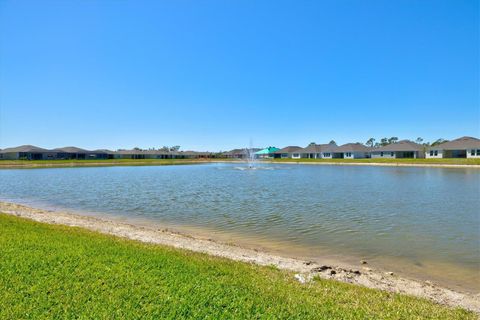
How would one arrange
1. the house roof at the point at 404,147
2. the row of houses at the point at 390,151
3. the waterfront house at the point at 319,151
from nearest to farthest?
the row of houses at the point at 390,151 < the house roof at the point at 404,147 < the waterfront house at the point at 319,151

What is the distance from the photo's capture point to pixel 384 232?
12.4m

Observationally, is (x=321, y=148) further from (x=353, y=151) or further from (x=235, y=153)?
(x=235, y=153)

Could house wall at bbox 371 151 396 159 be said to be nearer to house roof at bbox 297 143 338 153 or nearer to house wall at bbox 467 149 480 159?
house roof at bbox 297 143 338 153

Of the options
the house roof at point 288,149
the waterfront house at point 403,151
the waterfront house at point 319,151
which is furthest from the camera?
the house roof at point 288,149

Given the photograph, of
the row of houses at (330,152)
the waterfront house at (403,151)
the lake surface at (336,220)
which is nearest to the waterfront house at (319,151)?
the row of houses at (330,152)

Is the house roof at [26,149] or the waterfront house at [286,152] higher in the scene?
the house roof at [26,149]

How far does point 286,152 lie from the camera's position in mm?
117688

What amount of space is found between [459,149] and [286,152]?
5506 centimetres

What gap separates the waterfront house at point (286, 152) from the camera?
380 feet

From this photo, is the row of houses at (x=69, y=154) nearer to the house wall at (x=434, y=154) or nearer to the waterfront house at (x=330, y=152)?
the waterfront house at (x=330, y=152)

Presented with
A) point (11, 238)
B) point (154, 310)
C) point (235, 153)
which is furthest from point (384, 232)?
point (235, 153)

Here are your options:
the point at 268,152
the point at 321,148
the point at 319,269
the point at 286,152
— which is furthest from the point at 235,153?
the point at 319,269

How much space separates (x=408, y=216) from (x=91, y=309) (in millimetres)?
14399

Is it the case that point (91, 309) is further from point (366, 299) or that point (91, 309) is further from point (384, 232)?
point (384, 232)
